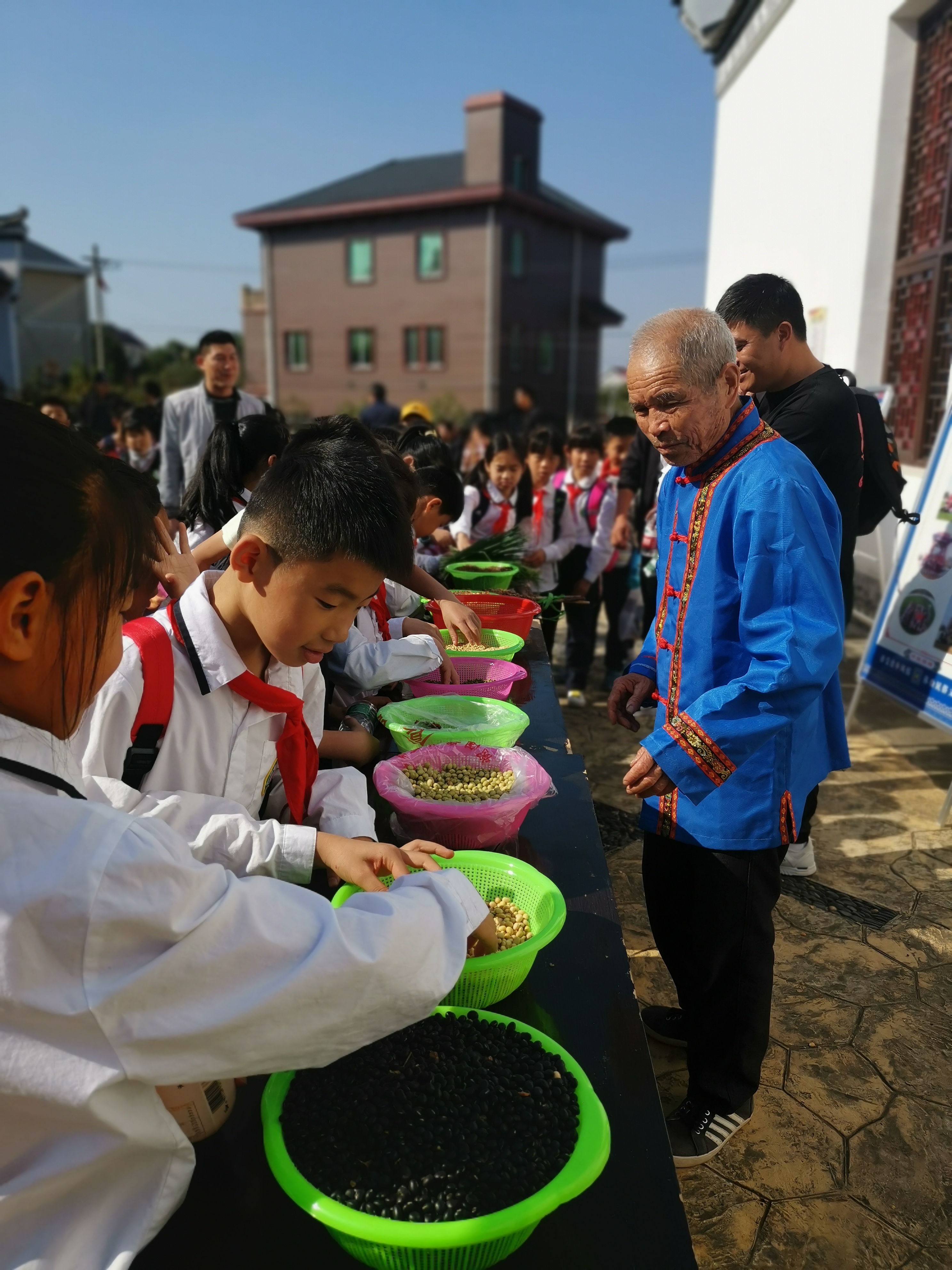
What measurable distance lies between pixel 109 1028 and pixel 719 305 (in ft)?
8.31

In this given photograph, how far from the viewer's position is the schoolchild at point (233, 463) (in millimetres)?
3203

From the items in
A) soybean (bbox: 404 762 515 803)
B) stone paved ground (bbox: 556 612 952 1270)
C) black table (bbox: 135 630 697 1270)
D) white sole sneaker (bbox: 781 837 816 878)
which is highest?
soybean (bbox: 404 762 515 803)

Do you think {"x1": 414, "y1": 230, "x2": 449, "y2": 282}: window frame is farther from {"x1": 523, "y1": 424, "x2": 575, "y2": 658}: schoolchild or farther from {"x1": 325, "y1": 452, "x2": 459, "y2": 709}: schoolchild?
{"x1": 325, "y1": 452, "x2": 459, "y2": 709}: schoolchild

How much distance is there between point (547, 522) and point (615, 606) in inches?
31.8

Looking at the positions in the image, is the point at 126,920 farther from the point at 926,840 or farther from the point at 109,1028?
the point at 926,840

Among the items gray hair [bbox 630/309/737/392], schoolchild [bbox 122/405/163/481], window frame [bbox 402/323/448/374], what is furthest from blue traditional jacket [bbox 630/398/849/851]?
window frame [bbox 402/323/448/374]

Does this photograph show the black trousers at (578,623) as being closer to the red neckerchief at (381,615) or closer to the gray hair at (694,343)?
the red neckerchief at (381,615)

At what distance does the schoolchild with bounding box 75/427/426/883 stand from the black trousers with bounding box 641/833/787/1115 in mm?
812

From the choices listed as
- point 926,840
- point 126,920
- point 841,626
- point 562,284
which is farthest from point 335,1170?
point 562,284

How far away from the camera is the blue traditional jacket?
65.3 inches

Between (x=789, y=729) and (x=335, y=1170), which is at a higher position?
(x=789, y=729)

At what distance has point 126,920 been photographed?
73 cm

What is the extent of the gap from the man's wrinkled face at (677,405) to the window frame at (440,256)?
2446cm

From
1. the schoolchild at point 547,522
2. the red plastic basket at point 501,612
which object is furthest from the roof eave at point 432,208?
the red plastic basket at point 501,612
